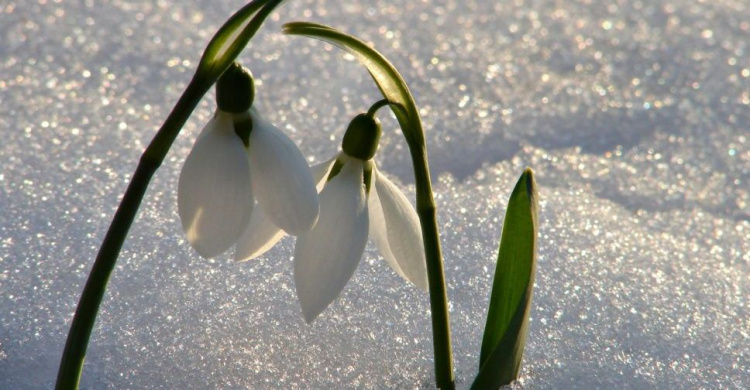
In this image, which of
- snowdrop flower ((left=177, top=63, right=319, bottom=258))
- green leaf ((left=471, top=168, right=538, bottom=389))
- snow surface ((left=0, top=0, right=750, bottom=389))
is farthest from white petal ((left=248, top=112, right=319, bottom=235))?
snow surface ((left=0, top=0, right=750, bottom=389))

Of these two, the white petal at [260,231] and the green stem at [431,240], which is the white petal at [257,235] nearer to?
the white petal at [260,231]

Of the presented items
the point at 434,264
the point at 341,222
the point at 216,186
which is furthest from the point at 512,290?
the point at 216,186

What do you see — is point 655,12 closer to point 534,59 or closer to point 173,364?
point 534,59

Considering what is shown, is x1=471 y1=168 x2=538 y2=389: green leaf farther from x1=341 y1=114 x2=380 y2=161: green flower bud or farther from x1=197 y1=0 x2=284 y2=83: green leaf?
x1=197 y1=0 x2=284 y2=83: green leaf

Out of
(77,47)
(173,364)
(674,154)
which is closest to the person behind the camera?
(173,364)

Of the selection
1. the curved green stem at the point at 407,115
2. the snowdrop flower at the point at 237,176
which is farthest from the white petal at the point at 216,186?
the curved green stem at the point at 407,115

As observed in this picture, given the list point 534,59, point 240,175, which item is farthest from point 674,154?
point 240,175

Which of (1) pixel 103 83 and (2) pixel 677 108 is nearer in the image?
(1) pixel 103 83
